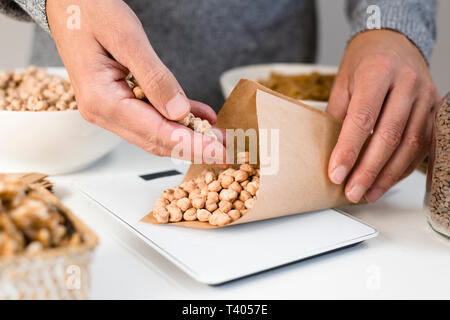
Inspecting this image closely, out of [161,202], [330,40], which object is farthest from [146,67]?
[330,40]

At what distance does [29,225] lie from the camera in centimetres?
43

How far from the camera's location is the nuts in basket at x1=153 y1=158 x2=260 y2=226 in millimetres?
704

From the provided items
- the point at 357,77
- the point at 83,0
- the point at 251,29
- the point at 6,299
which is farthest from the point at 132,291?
the point at 251,29

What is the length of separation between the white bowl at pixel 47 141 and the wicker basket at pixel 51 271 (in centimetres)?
47

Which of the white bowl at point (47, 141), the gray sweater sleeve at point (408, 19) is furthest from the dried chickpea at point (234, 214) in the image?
the gray sweater sleeve at point (408, 19)

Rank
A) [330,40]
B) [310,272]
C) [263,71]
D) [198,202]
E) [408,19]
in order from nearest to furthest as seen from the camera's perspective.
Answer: [310,272] → [198,202] → [408,19] → [263,71] → [330,40]

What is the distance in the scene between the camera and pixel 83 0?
2.40ft

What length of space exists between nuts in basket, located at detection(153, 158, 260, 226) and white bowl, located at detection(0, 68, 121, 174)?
0.86 ft

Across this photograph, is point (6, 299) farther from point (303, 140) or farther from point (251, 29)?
point (251, 29)

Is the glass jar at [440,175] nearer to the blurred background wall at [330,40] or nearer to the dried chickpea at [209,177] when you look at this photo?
the dried chickpea at [209,177]

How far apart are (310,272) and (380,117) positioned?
38cm

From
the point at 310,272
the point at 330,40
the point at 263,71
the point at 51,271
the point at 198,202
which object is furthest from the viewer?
the point at 330,40

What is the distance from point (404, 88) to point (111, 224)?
0.62 metres

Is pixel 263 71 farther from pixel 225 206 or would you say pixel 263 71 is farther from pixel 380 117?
pixel 225 206
